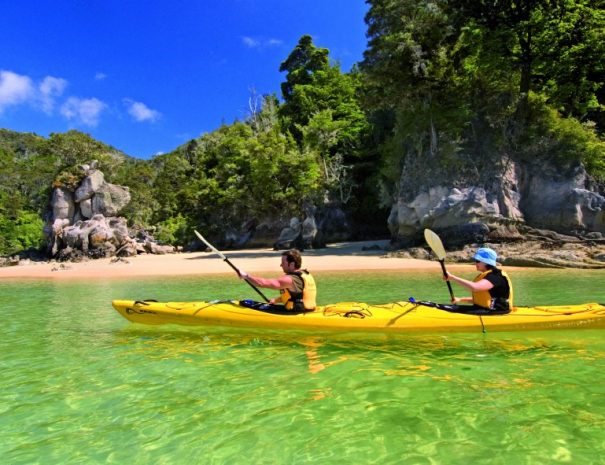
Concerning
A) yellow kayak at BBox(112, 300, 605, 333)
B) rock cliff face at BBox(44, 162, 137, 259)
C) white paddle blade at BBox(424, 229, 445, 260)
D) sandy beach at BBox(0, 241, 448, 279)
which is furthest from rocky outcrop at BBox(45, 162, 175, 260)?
white paddle blade at BBox(424, 229, 445, 260)

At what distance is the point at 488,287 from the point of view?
532 centimetres

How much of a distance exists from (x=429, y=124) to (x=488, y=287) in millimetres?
15885

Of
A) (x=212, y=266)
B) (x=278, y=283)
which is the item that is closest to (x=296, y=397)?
(x=278, y=283)

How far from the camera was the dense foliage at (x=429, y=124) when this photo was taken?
17.5 m

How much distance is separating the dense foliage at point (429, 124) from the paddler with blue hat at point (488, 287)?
1374 centimetres

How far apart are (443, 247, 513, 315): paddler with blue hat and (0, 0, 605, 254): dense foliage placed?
13739 mm

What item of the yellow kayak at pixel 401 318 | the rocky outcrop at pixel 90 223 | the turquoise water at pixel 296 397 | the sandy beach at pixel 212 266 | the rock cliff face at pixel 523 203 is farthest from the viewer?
the rocky outcrop at pixel 90 223

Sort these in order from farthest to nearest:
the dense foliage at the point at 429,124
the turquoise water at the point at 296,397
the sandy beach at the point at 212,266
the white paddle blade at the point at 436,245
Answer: the dense foliage at the point at 429,124, the sandy beach at the point at 212,266, the white paddle blade at the point at 436,245, the turquoise water at the point at 296,397

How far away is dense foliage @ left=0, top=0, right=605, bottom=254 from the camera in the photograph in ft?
57.3

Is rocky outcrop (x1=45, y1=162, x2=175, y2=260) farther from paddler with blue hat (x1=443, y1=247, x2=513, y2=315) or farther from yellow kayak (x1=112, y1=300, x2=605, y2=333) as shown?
paddler with blue hat (x1=443, y1=247, x2=513, y2=315)

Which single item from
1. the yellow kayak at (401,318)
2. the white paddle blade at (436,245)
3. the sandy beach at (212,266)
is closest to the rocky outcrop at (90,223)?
the sandy beach at (212,266)

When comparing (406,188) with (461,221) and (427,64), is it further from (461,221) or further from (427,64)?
(427,64)

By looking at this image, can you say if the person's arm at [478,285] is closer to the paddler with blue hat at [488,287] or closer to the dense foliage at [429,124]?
the paddler with blue hat at [488,287]

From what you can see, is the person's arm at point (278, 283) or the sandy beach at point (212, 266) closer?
the person's arm at point (278, 283)
